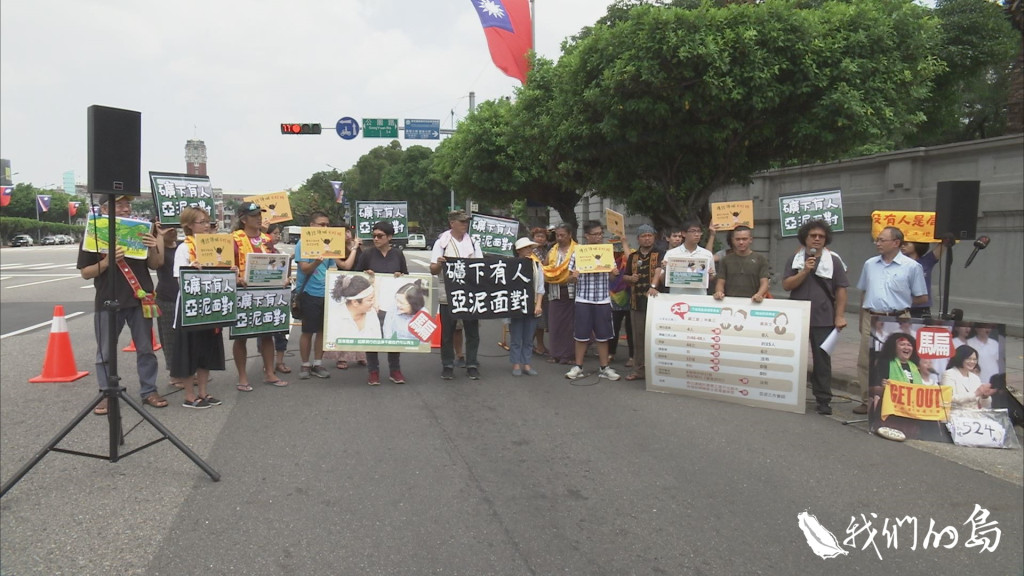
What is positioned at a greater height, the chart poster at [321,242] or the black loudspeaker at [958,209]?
the black loudspeaker at [958,209]

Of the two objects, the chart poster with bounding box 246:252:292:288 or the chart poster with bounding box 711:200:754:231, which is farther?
the chart poster with bounding box 711:200:754:231

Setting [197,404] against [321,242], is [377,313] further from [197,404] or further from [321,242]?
[197,404]

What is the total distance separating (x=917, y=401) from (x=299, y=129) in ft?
76.4

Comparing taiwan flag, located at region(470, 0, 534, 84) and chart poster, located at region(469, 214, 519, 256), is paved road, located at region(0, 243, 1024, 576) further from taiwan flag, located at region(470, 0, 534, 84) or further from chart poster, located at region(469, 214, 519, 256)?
taiwan flag, located at region(470, 0, 534, 84)

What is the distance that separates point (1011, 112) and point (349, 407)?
53.0ft

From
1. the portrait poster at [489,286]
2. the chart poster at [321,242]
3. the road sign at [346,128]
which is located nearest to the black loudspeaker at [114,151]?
the chart poster at [321,242]

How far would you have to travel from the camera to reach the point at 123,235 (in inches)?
221

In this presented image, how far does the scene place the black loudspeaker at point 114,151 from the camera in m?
4.10

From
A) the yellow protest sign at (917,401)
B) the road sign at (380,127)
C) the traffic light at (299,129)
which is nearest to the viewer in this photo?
the yellow protest sign at (917,401)

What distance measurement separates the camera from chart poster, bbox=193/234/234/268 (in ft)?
20.2

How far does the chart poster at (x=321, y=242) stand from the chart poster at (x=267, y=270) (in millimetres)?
252

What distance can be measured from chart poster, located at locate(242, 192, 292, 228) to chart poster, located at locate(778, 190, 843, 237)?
19.6ft

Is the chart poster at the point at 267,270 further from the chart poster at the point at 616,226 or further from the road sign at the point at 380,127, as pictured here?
the road sign at the point at 380,127

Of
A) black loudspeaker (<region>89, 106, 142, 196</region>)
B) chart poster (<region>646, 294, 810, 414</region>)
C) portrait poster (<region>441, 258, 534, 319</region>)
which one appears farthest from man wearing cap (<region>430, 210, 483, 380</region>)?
black loudspeaker (<region>89, 106, 142, 196</region>)
